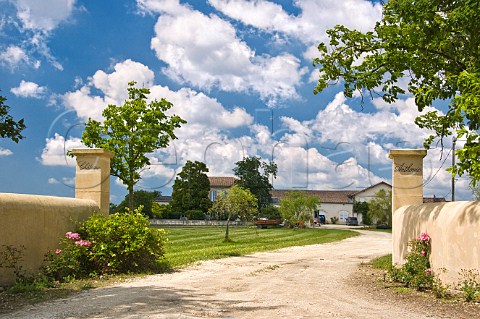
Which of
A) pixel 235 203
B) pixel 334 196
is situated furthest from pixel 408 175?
pixel 334 196

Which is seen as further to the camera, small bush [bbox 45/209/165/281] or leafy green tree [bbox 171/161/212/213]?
leafy green tree [bbox 171/161/212/213]

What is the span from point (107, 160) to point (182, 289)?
5711 mm

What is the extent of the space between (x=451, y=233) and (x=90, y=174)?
929 centimetres

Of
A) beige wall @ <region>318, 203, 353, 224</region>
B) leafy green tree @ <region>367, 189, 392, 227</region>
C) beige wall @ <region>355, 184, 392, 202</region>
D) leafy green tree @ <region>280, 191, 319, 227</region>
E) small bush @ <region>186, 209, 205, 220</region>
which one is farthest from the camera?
beige wall @ <region>318, 203, 353, 224</region>

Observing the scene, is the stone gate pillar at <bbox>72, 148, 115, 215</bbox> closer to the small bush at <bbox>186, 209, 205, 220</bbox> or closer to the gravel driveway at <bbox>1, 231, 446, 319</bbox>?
the gravel driveway at <bbox>1, 231, 446, 319</bbox>

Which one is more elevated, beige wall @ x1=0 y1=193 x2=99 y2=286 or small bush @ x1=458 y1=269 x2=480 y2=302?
beige wall @ x1=0 y1=193 x2=99 y2=286

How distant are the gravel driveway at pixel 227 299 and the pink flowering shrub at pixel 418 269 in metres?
1.26

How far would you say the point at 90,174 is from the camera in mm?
14758

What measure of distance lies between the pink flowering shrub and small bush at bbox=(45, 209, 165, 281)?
6.06m

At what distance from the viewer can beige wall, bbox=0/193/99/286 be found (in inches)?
438

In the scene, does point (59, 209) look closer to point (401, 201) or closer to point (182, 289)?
point (182, 289)

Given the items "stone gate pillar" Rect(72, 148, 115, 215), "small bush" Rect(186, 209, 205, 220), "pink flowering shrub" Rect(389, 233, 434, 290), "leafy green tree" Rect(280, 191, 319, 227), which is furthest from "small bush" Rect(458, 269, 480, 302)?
"small bush" Rect(186, 209, 205, 220)

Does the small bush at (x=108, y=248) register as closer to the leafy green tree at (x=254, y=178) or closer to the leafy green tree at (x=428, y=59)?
the leafy green tree at (x=428, y=59)

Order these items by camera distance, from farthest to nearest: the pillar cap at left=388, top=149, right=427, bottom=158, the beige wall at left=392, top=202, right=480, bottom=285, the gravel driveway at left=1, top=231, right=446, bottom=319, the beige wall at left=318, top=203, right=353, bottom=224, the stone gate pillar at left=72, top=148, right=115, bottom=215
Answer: the beige wall at left=318, top=203, right=353, bottom=224 → the pillar cap at left=388, top=149, right=427, bottom=158 → the stone gate pillar at left=72, top=148, right=115, bottom=215 → the beige wall at left=392, top=202, right=480, bottom=285 → the gravel driveway at left=1, top=231, right=446, bottom=319
